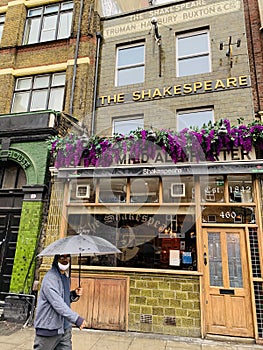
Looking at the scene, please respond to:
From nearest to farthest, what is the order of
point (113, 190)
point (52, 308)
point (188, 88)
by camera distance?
1. point (52, 308)
2. point (113, 190)
3. point (188, 88)

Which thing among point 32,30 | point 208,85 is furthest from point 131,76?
point 32,30

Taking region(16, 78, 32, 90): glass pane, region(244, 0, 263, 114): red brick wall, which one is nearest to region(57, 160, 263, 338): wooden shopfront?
region(244, 0, 263, 114): red brick wall

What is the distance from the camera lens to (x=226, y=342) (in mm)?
5727

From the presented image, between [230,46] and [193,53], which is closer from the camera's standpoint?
[230,46]

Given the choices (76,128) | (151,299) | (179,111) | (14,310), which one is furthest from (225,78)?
(14,310)

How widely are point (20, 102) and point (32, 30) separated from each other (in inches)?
140

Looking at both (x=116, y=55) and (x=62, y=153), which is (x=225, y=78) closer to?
(x=116, y=55)

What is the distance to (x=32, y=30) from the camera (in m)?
11.9

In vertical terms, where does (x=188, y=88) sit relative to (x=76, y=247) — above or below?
above

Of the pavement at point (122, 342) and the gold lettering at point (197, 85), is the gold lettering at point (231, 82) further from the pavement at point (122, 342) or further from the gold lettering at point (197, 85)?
the pavement at point (122, 342)

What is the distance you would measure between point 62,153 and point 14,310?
429 centimetres

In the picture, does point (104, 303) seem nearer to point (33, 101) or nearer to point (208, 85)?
point (208, 85)

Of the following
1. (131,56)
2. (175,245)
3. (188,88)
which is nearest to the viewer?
(175,245)

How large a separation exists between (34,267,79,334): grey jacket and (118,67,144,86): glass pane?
27.7ft
